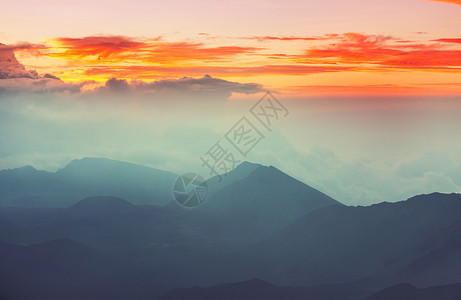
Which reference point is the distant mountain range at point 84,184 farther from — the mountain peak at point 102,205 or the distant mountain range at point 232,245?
the mountain peak at point 102,205

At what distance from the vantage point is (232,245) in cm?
11019

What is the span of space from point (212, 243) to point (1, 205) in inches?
3013

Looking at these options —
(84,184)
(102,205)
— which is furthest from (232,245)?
(84,184)

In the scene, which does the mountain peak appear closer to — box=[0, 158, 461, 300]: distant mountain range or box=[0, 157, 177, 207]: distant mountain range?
box=[0, 158, 461, 300]: distant mountain range

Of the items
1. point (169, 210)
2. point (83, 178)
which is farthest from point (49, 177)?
point (169, 210)

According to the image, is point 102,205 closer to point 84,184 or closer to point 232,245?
point 84,184

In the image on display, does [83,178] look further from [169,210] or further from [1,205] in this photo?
[169,210]

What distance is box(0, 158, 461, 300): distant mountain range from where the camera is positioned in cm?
8644

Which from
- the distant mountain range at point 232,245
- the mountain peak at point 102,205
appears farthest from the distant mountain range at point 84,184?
the mountain peak at point 102,205

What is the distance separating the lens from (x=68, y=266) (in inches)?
3821

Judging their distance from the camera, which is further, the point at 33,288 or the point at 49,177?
the point at 49,177

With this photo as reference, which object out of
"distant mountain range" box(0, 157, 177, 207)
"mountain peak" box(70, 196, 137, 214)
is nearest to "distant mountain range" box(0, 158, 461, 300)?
"mountain peak" box(70, 196, 137, 214)

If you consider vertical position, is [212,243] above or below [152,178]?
below

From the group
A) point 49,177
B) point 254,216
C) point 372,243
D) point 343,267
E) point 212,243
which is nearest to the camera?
point 343,267
